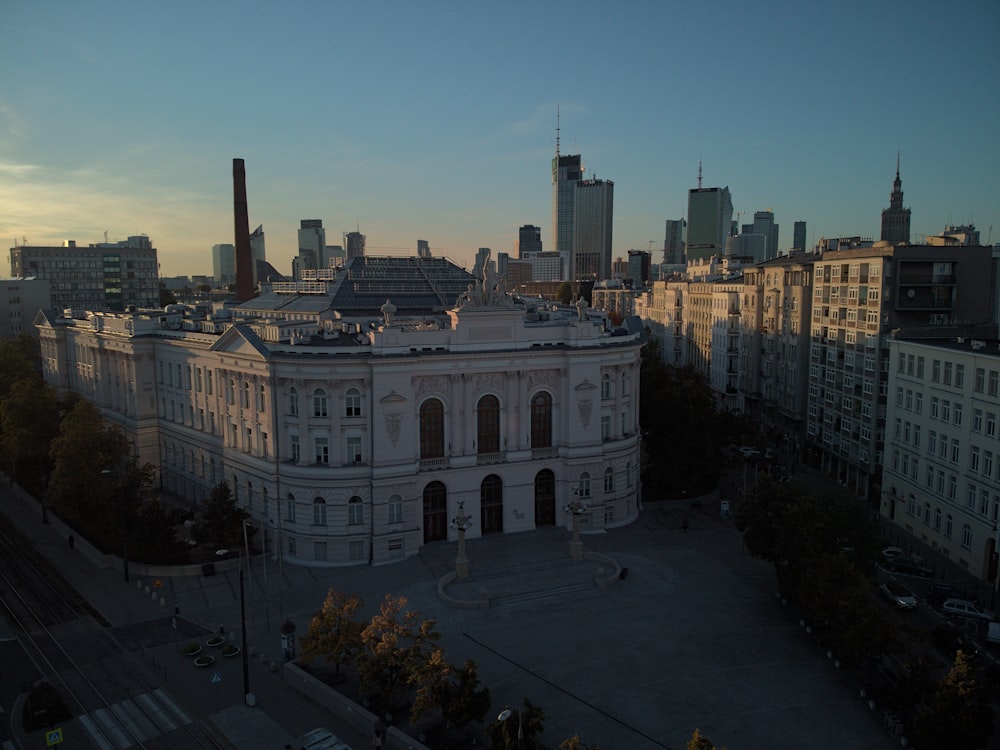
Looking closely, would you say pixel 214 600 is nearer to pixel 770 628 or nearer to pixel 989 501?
pixel 770 628

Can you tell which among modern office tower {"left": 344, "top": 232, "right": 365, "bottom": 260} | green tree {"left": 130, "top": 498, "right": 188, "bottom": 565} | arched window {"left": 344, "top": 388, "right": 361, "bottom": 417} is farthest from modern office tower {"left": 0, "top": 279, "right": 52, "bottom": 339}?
arched window {"left": 344, "top": 388, "right": 361, "bottom": 417}

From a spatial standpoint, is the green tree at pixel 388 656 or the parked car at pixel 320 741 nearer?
the parked car at pixel 320 741

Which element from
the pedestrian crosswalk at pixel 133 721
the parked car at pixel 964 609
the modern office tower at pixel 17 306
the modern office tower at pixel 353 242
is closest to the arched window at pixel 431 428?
the pedestrian crosswalk at pixel 133 721

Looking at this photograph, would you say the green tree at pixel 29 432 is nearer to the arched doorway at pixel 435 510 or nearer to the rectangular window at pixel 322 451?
the rectangular window at pixel 322 451

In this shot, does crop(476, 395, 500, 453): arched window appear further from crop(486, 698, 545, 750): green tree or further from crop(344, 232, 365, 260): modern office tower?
crop(344, 232, 365, 260): modern office tower

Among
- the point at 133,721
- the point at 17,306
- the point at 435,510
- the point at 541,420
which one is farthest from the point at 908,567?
the point at 17,306

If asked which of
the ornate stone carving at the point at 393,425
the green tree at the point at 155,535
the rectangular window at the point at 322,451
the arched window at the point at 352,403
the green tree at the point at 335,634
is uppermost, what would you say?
the arched window at the point at 352,403

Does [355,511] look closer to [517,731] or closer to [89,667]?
[89,667]
